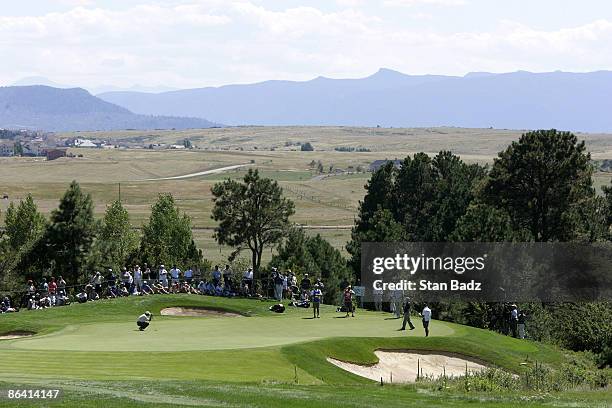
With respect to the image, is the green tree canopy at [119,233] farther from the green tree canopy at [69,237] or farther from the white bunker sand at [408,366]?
the white bunker sand at [408,366]

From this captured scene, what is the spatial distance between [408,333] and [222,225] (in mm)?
29840

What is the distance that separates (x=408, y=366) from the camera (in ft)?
131

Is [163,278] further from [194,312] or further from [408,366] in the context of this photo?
[408,366]

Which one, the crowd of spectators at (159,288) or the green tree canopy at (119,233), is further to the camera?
the green tree canopy at (119,233)

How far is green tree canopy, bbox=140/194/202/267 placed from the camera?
8425 centimetres

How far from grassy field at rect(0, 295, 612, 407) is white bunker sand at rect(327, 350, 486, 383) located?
0.45 meters

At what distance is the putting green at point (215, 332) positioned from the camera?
37.7m

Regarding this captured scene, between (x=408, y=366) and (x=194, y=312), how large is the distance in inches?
674

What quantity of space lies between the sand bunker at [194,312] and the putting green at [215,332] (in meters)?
1.68

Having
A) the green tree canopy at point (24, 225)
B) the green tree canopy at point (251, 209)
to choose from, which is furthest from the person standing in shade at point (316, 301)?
the green tree canopy at point (24, 225)

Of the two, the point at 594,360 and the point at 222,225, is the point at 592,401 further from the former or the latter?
the point at 222,225

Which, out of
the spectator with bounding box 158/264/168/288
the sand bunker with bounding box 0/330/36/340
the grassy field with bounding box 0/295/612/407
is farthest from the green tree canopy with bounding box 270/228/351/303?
the sand bunker with bounding box 0/330/36/340

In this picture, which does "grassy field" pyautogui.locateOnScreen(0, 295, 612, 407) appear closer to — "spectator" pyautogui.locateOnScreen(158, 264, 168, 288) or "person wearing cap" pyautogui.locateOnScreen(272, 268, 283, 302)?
"person wearing cap" pyautogui.locateOnScreen(272, 268, 283, 302)

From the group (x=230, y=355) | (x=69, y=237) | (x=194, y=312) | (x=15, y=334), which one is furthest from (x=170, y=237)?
(x=230, y=355)
